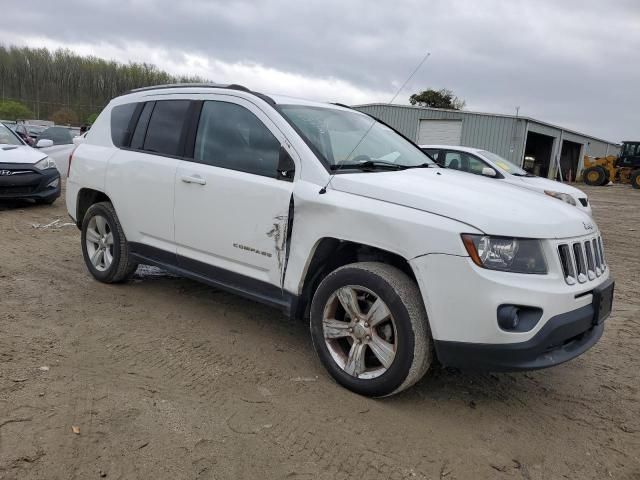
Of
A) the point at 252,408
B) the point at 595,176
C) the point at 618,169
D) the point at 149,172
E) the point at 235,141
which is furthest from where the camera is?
the point at 618,169

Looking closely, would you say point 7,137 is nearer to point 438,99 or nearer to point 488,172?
A: point 488,172

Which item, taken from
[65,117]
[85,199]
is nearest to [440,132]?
[85,199]

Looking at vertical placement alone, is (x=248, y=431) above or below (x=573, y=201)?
below

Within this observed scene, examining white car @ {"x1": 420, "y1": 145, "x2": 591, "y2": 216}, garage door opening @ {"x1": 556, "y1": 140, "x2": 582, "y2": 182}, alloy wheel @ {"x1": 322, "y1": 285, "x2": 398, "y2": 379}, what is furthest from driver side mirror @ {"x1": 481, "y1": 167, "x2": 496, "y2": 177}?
garage door opening @ {"x1": 556, "y1": 140, "x2": 582, "y2": 182}

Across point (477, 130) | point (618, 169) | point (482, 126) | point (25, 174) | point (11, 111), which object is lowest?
point (25, 174)

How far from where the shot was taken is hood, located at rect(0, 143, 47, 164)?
8.88 metres

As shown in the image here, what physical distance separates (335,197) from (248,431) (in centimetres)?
142

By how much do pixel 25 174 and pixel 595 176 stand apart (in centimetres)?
2909

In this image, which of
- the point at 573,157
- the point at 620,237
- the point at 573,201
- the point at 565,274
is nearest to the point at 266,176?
the point at 565,274

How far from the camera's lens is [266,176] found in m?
3.52

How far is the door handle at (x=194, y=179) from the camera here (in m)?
3.86

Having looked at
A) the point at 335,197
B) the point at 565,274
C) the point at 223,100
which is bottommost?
the point at 565,274

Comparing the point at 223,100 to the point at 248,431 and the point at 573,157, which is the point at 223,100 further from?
the point at 573,157

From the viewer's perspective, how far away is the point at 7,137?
993 centimetres
